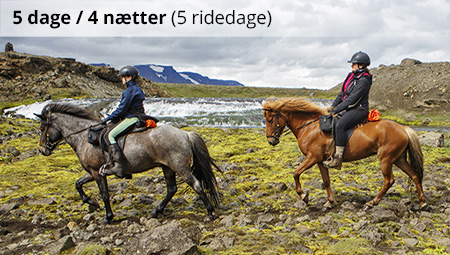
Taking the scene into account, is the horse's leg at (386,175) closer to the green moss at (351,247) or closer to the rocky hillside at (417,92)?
the green moss at (351,247)

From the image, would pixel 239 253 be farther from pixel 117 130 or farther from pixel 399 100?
pixel 399 100

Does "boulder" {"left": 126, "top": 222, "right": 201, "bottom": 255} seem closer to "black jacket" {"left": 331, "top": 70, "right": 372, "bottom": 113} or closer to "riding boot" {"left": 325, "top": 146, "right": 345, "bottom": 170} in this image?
"riding boot" {"left": 325, "top": 146, "right": 345, "bottom": 170}

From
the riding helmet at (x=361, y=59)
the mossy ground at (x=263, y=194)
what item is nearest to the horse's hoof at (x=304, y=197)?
the mossy ground at (x=263, y=194)

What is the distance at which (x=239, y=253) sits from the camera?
5.27 meters

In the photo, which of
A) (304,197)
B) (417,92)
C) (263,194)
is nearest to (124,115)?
(263,194)

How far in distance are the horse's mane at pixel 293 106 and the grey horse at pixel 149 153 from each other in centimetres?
230

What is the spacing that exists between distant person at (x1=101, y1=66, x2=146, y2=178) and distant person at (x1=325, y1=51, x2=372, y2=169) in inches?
204

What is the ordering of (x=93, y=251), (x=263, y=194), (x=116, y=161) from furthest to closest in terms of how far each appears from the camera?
(x=263, y=194), (x=116, y=161), (x=93, y=251)

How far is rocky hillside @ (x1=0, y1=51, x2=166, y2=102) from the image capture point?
Answer: 181 ft

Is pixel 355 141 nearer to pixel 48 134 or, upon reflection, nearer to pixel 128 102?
pixel 128 102

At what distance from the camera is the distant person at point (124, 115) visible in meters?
7.94

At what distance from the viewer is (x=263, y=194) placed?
9.19 meters

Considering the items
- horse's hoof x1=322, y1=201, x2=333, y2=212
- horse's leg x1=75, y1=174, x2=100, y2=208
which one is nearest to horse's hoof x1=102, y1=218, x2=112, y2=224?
→ horse's leg x1=75, y1=174, x2=100, y2=208

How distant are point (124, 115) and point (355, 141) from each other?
6.09 m
